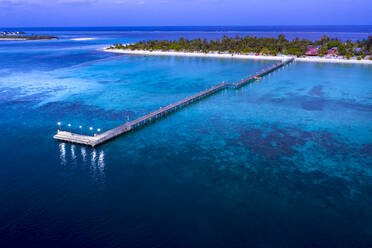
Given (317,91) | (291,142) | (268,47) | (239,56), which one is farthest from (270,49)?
(291,142)

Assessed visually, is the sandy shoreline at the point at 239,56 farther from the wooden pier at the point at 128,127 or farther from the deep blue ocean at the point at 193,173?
the wooden pier at the point at 128,127

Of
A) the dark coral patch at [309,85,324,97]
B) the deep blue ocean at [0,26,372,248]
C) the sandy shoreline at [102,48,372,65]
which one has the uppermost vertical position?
the sandy shoreline at [102,48,372,65]

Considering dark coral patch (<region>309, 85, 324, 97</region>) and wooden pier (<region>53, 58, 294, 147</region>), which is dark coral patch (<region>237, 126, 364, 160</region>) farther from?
dark coral patch (<region>309, 85, 324, 97</region>)

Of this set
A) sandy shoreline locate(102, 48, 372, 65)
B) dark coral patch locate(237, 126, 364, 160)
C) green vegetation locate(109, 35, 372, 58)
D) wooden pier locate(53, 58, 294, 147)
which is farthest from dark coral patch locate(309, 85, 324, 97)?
green vegetation locate(109, 35, 372, 58)

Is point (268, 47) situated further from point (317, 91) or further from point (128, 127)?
point (128, 127)

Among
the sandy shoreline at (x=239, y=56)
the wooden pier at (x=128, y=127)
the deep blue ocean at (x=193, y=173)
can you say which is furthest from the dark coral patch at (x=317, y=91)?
the sandy shoreline at (x=239, y=56)
